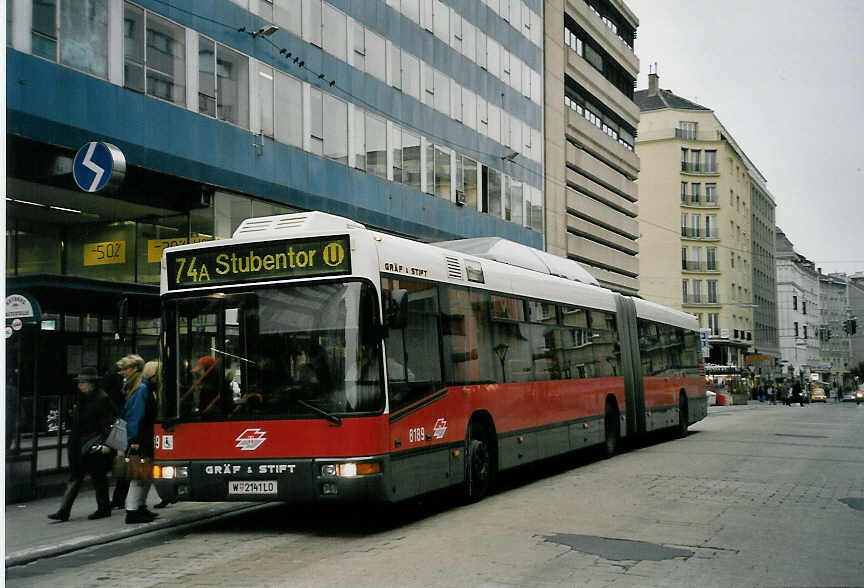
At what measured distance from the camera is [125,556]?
916cm

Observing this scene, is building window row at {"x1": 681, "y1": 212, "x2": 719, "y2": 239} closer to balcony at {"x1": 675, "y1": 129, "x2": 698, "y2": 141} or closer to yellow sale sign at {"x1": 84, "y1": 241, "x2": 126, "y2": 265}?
balcony at {"x1": 675, "y1": 129, "x2": 698, "y2": 141}

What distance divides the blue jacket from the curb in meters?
1.05

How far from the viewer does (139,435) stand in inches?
449

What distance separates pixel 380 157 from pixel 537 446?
47.3ft

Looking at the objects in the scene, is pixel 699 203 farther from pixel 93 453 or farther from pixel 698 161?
pixel 93 453

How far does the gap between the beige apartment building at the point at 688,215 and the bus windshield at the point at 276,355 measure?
79.2 meters

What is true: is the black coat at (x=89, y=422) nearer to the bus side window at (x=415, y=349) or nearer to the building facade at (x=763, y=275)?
the bus side window at (x=415, y=349)

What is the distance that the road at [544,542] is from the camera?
7.63 meters

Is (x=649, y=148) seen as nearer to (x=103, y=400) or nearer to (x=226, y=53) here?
(x=226, y=53)

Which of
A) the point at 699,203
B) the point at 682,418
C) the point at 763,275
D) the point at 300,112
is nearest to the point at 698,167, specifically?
the point at 699,203

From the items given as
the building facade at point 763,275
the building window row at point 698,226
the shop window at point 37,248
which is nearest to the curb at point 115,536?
the shop window at point 37,248

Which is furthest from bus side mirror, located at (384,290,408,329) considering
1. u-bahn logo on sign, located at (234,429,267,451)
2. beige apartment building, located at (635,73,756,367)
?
beige apartment building, located at (635,73,756,367)

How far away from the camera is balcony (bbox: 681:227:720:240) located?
3445 inches

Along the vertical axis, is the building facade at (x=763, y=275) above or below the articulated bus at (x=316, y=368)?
above
